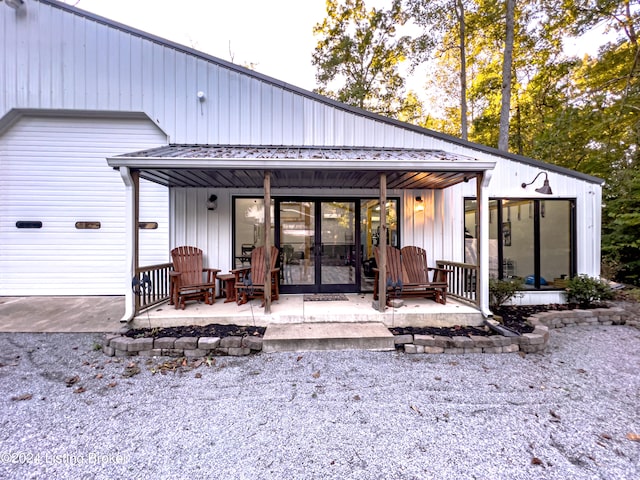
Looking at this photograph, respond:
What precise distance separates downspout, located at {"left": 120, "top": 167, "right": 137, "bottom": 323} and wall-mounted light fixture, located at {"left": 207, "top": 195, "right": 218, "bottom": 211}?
1494mm

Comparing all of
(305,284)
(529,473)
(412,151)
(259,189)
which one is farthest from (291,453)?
(412,151)

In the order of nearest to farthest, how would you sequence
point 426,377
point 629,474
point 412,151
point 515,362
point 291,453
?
point 629,474 → point 291,453 → point 426,377 → point 515,362 → point 412,151

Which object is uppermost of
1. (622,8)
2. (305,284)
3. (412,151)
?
(622,8)

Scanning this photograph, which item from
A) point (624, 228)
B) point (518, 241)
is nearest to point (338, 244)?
point (518, 241)

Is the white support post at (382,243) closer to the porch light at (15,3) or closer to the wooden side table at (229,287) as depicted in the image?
the wooden side table at (229,287)

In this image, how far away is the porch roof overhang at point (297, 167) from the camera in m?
3.78

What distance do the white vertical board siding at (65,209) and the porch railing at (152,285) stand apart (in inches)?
30.2

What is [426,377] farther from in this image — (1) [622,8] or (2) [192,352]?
(1) [622,8]

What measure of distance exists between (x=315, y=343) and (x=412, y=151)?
3945 mm

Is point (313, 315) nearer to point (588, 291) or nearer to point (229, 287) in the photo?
point (229, 287)

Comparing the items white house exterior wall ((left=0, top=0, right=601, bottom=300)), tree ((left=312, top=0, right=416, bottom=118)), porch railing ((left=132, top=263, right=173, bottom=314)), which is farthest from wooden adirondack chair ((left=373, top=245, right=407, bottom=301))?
tree ((left=312, top=0, right=416, bottom=118))

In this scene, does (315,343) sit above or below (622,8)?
below

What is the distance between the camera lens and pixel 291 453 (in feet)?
6.01

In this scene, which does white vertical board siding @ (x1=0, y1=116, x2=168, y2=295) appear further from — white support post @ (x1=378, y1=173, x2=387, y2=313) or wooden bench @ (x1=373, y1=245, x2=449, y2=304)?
wooden bench @ (x1=373, y1=245, x2=449, y2=304)
